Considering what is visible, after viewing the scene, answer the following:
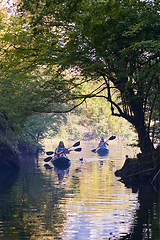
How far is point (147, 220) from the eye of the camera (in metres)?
7.89

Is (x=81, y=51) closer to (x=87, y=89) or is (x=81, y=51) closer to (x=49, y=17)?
(x=49, y=17)

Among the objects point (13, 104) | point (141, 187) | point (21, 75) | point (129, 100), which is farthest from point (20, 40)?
point (141, 187)

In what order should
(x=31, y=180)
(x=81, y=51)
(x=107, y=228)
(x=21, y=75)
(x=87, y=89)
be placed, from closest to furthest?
(x=107, y=228) → (x=81, y=51) → (x=21, y=75) → (x=31, y=180) → (x=87, y=89)

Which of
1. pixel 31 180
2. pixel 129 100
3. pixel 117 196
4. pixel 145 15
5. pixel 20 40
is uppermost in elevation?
pixel 20 40

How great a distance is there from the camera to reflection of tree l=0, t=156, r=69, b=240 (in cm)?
684

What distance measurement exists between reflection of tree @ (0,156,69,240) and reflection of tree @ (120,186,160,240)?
1.78m

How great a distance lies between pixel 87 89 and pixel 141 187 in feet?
46.9

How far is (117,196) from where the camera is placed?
35.7 feet

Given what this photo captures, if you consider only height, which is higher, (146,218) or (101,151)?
(101,151)

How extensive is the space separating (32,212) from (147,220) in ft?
10.7

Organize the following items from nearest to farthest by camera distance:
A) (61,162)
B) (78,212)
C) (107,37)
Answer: (78,212) → (107,37) → (61,162)

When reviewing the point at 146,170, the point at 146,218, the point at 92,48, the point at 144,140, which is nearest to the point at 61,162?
the point at 144,140

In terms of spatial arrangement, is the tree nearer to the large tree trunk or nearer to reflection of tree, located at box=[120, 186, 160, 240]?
the large tree trunk

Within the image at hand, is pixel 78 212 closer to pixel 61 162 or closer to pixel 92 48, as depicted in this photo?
pixel 92 48
